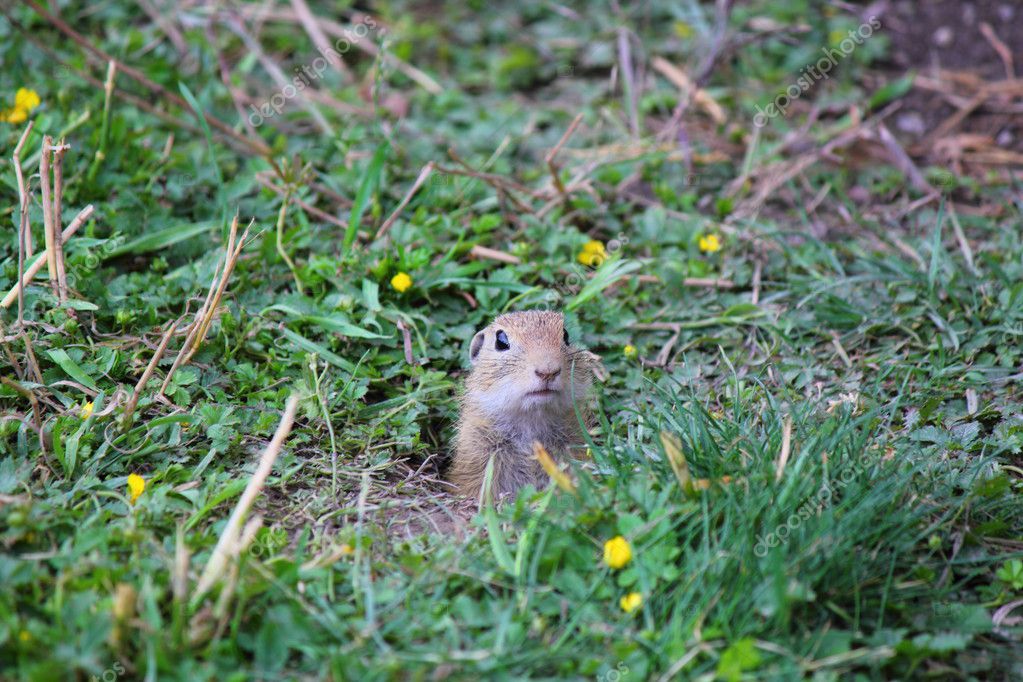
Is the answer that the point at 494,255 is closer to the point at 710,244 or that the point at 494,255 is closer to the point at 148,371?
the point at 710,244

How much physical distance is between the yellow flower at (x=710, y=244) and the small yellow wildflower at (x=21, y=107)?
13.5ft

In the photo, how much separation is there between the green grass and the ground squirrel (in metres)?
0.21

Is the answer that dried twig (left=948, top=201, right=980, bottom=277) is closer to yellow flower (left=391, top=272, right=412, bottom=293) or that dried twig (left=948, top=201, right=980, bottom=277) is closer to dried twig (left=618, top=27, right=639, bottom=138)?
dried twig (left=618, top=27, right=639, bottom=138)

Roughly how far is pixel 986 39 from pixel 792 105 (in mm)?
1650

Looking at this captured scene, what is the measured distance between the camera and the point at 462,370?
5.62 meters

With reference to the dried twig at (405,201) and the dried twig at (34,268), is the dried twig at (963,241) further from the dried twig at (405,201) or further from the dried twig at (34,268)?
the dried twig at (34,268)

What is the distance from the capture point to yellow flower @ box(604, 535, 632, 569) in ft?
11.9

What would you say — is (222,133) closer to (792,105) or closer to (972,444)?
(792,105)

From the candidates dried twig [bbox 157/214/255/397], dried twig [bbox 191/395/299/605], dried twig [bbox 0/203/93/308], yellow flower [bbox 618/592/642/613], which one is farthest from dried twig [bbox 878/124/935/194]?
dried twig [bbox 0/203/93/308]

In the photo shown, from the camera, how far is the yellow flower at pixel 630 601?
3483 millimetres

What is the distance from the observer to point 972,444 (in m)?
4.59

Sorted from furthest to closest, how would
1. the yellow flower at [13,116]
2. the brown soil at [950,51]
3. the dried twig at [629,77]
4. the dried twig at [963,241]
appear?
the brown soil at [950,51] → the dried twig at [629,77] → the yellow flower at [13,116] → the dried twig at [963,241]

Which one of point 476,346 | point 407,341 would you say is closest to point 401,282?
point 407,341

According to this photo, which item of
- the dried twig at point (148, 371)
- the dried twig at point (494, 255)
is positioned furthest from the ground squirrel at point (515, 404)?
the dried twig at point (148, 371)
